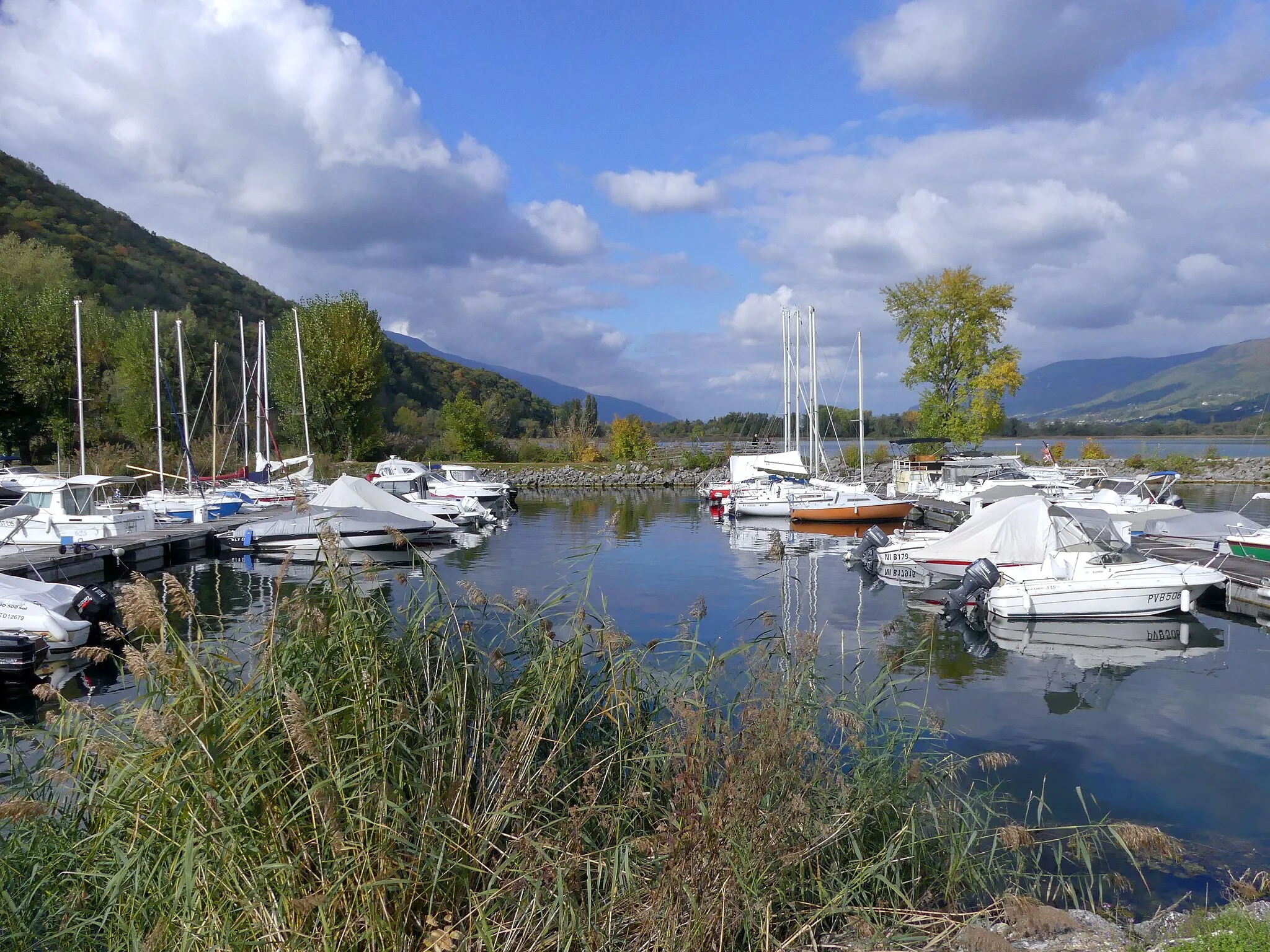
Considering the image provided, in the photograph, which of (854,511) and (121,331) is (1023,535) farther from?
(121,331)

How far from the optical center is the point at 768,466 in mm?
41469

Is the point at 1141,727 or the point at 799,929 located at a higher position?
the point at 799,929

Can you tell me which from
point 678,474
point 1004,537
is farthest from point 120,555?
point 678,474

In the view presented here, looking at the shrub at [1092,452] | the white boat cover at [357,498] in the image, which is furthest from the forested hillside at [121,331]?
the shrub at [1092,452]

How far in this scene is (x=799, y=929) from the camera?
13.5 feet

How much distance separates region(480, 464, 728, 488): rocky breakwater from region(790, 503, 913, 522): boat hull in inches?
841

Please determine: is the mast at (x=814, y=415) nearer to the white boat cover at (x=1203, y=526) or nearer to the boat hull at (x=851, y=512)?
the boat hull at (x=851, y=512)

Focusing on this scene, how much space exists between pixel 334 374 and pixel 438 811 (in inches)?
2217

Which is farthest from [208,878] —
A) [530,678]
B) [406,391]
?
[406,391]

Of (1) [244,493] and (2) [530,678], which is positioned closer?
(2) [530,678]

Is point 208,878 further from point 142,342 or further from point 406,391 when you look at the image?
point 406,391

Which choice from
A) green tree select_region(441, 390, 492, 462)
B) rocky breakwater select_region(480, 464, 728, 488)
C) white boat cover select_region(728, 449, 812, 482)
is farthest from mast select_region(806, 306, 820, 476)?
green tree select_region(441, 390, 492, 462)

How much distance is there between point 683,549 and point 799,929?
24.4 meters

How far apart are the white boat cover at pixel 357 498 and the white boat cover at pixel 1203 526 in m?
22.2
